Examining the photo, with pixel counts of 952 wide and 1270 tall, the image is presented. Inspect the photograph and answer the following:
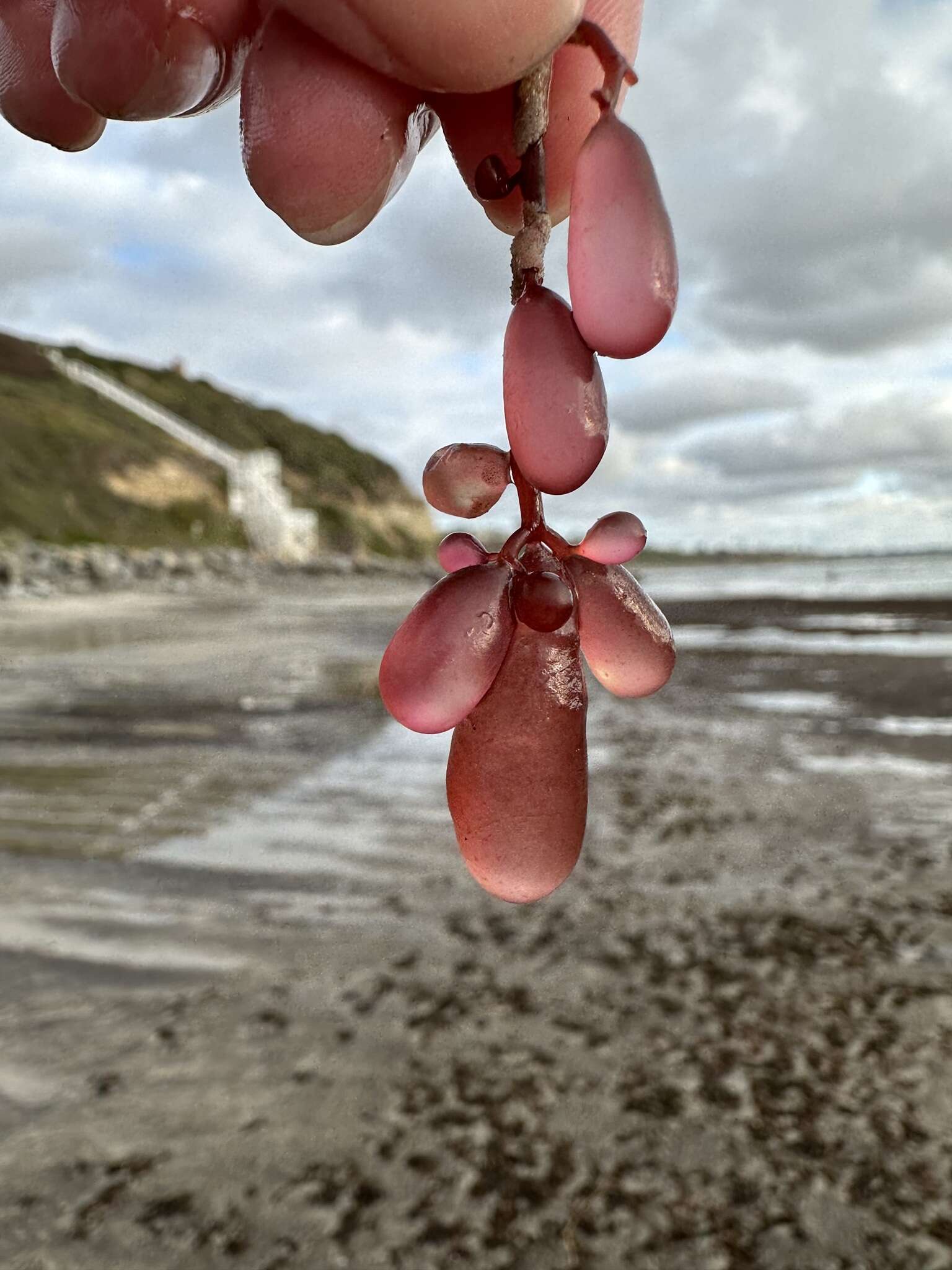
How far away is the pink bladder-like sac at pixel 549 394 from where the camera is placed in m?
0.31

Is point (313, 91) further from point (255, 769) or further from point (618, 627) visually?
point (255, 769)

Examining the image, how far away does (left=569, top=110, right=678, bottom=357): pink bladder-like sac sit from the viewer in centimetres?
30

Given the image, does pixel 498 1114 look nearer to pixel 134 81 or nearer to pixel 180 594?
pixel 134 81

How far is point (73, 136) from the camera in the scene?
1.32 ft

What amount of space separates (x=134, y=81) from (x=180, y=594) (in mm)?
25121

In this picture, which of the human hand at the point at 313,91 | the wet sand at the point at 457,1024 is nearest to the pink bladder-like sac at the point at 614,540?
the human hand at the point at 313,91

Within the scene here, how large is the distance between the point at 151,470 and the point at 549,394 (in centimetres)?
3949

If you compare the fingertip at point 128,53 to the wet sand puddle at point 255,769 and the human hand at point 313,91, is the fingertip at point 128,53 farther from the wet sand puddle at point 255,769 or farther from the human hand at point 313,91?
the wet sand puddle at point 255,769

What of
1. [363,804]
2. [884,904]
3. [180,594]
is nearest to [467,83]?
[884,904]

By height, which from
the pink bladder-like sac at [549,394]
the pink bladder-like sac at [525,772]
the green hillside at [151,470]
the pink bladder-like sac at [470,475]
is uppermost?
the green hillside at [151,470]

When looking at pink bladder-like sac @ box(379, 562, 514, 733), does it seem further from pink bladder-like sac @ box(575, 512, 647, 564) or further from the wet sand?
the wet sand

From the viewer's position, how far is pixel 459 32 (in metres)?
0.30

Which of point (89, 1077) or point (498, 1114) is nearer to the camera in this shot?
point (498, 1114)

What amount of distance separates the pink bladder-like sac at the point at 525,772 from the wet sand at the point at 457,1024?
2098 mm
